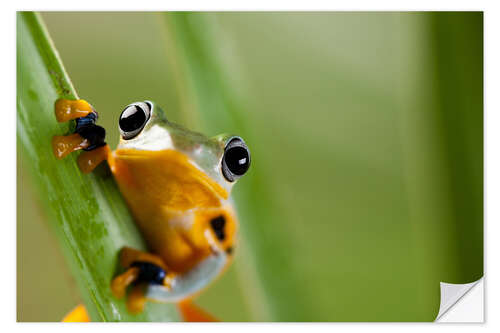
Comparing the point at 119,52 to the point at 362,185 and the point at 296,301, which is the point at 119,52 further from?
the point at 296,301

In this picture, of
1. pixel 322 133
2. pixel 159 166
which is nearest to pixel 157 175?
pixel 159 166

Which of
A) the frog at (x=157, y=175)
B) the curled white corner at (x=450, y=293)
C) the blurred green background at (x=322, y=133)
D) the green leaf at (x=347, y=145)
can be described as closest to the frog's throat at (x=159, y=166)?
the frog at (x=157, y=175)

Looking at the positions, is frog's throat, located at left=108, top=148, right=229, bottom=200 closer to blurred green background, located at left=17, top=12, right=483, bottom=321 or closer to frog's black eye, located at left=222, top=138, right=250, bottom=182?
frog's black eye, located at left=222, top=138, right=250, bottom=182

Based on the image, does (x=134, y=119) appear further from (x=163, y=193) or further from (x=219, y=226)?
(x=219, y=226)

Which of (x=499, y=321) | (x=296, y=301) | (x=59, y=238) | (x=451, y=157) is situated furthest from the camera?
(x=499, y=321)

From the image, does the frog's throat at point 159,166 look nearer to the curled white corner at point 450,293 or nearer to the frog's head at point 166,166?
the frog's head at point 166,166

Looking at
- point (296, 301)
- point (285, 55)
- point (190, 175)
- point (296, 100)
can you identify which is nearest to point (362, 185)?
A: point (296, 100)

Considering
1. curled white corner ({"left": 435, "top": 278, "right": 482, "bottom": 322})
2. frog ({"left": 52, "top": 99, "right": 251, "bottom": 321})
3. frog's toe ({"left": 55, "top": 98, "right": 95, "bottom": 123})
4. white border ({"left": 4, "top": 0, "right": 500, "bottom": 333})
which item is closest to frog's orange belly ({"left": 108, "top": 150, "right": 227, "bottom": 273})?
frog ({"left": 52, "top": 99, "right": 251, "bottom": 321})
